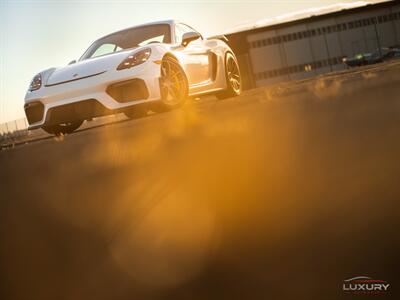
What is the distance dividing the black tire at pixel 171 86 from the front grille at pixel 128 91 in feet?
0.79

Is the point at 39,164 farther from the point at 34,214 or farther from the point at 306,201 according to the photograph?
the point at 306,201

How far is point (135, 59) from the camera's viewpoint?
681 centimetres

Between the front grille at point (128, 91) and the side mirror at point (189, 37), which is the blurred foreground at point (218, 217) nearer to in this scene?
the front grille at point (128, 91)

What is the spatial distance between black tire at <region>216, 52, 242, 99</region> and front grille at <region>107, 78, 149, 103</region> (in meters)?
2.67

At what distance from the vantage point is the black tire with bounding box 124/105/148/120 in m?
6.73

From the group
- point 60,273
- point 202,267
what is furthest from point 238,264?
point 60,273

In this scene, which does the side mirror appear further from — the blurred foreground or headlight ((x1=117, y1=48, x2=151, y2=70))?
the blurred foreground

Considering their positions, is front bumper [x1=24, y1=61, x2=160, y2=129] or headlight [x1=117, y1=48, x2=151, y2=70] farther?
headlight [x1=117, y1=48, x2=151, y2=70]

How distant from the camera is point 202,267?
61.2 inches

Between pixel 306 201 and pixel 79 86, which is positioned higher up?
pixel 79 86

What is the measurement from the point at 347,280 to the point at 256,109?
4320 millimetres

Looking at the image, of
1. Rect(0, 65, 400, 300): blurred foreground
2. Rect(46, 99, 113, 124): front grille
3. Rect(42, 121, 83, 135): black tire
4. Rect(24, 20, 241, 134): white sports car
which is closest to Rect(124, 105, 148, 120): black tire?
Rect(24, 20, 241, 134): white sports car

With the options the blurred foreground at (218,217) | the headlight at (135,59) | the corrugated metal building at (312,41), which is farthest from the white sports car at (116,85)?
the corrugated metal building at (312,41)

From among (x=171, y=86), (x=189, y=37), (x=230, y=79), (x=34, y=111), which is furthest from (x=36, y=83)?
(x=230, y=79)
